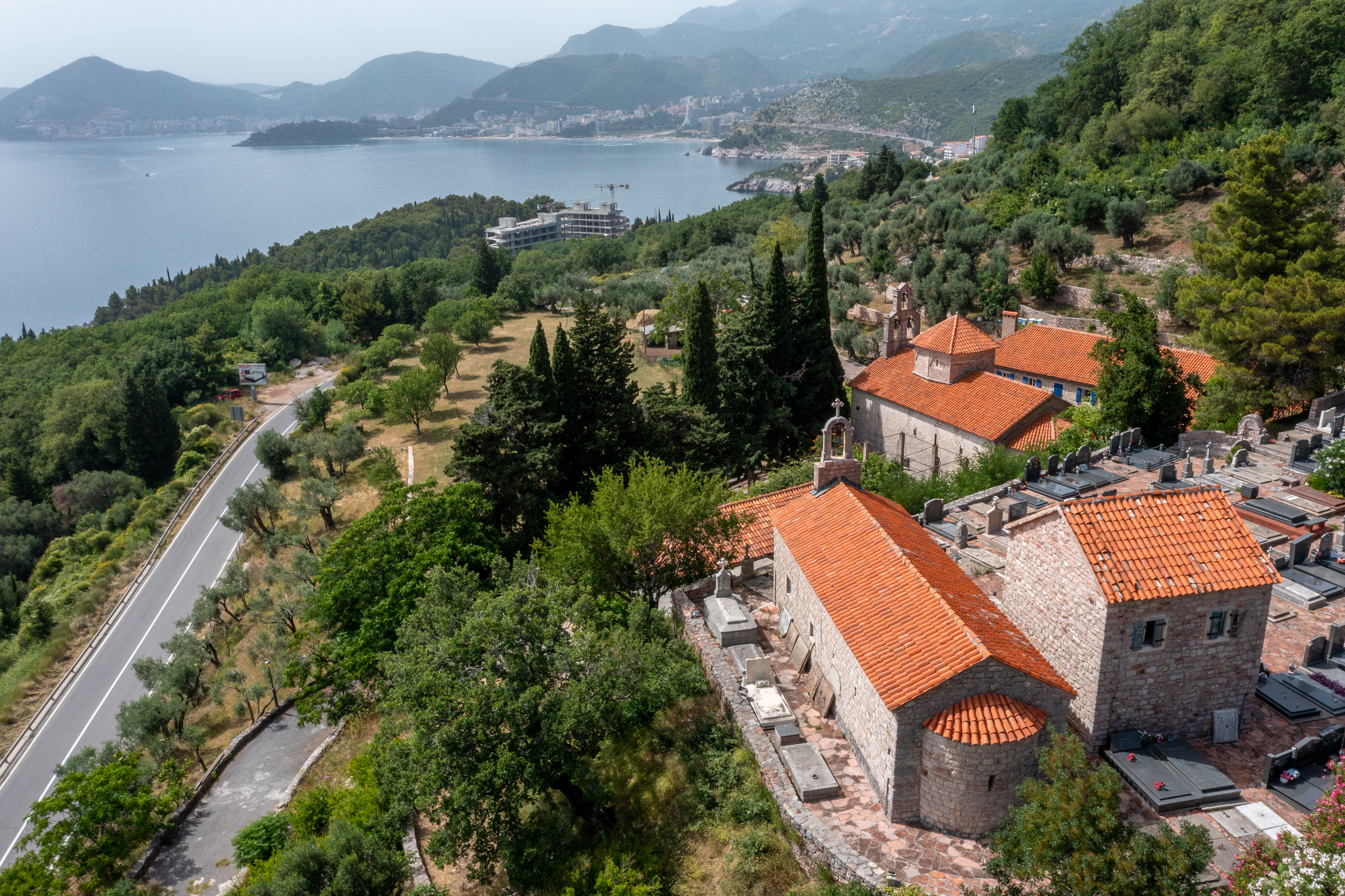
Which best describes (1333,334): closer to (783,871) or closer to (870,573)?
(870,573)

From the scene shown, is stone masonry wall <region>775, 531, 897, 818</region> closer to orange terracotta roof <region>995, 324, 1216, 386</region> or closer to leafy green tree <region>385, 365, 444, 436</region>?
orange terracotta roof <region>995, 324, 1216, 386</region>

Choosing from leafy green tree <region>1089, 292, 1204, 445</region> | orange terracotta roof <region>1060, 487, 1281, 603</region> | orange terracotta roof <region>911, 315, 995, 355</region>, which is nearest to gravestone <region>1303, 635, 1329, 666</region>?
orange terracotta roof <region>1060, 487, 1281, 603</region>

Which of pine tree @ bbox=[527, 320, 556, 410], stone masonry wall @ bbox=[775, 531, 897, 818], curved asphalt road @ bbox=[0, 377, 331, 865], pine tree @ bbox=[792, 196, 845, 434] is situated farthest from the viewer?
pine tree @ bbox=[792, 196, 845, 434]

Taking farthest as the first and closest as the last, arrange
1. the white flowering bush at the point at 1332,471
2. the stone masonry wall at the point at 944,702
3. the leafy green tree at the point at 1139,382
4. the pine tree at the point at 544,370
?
the pine tree at the point at 544,370 < the leafy green tree at the point at 1139,382 < the white flowering bush at the point at 1332,471 < the stone masonry wall at the point at 944,702

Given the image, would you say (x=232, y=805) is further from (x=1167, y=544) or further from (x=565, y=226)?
(x=565, y=226)

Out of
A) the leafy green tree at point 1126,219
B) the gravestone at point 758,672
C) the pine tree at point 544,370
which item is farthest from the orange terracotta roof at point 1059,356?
the gravestone at point 758,672

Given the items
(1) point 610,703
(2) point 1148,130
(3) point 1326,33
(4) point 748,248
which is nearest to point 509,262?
(4) point 748,248

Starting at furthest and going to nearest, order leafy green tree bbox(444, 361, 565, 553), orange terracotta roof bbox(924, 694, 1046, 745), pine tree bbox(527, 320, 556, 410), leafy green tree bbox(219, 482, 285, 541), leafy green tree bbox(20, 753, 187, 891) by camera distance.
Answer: leafy green tree bbox(219, 482, 285, 541), pine tree bbox(527, 320, 556, 410), leafy green tree bbox(444, 361, 565, 553), leafy green tree bbox(20, 753, 187, 891), orange terracotta roof bbox(924, 694, 1046, 745)

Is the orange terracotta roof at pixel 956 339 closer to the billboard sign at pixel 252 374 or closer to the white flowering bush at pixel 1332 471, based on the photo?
the white flowering bush at pixel 1332 471
